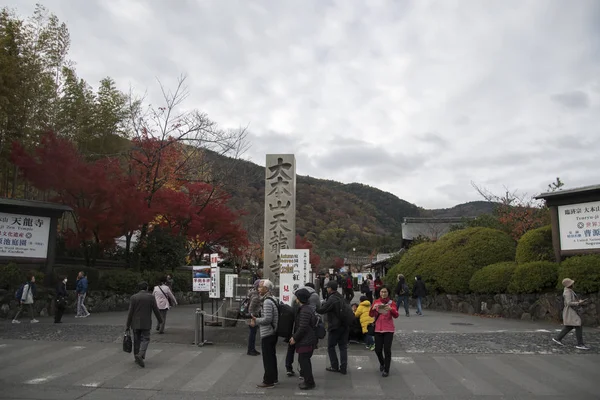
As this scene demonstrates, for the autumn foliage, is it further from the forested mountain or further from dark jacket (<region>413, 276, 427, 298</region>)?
the forested mountain

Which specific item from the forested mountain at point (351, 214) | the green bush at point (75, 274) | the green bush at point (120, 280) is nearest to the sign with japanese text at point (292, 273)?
the green bush at point (75, 274)

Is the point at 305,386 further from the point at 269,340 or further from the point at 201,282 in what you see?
the point at 201,282

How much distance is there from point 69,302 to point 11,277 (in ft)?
7.57

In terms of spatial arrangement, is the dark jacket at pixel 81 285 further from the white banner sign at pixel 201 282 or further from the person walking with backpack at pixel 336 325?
the person walking with backpack at pixel 336 325

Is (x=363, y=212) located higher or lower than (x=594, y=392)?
higher

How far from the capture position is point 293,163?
13.8 meters

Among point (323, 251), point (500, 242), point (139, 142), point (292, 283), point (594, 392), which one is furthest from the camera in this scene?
point (323, 251)

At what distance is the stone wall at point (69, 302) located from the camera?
48.2 feet

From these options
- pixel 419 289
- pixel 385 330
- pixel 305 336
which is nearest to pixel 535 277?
pixel 419 289

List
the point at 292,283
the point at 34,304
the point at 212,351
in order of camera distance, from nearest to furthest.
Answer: the point at 212,351, the point at 292,283, the point at 34,304

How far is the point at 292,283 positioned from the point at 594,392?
20.0 ft

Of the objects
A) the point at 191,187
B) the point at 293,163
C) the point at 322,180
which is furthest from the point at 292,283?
the point at 322,180

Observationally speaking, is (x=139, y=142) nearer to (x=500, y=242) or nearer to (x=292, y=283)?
(x=292, y=283)

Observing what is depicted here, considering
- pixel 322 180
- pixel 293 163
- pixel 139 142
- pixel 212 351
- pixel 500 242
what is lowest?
pixel 212 351
